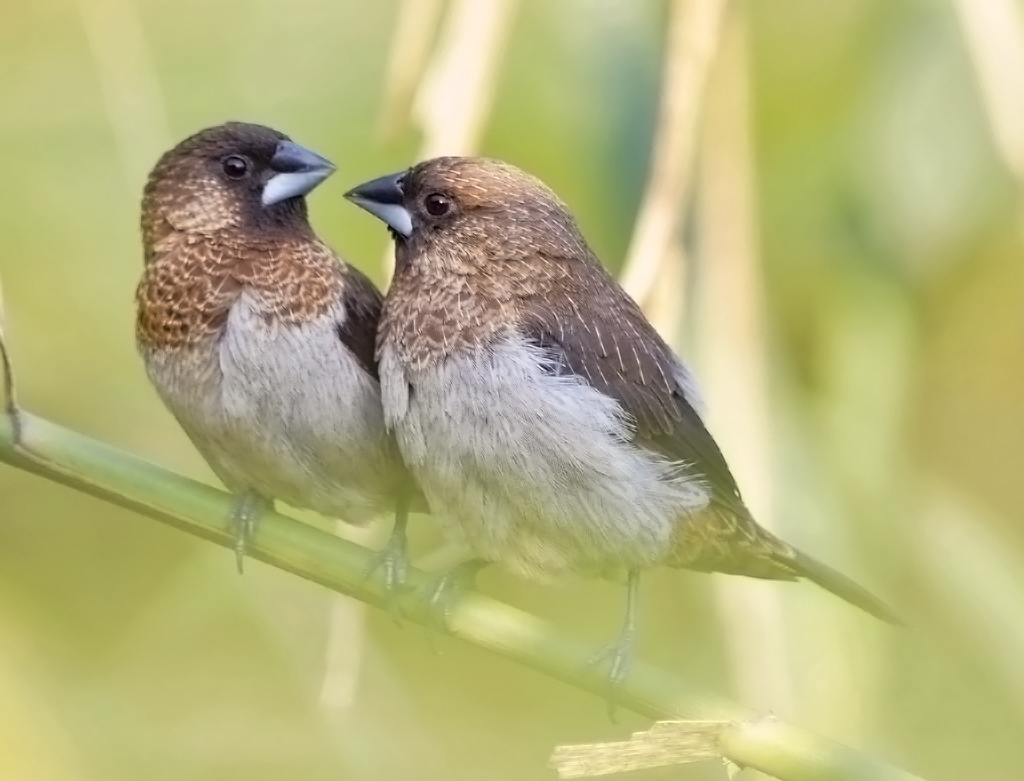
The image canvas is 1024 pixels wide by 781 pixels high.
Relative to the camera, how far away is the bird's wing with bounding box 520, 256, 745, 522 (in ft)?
3.83

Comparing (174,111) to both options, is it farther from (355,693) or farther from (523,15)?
(355,693)

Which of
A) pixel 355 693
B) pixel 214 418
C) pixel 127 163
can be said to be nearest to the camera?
pixel 214 418

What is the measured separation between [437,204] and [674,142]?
0.52 meters

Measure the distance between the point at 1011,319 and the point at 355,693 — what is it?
1.13 m

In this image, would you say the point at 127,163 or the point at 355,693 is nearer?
the point at 355,693

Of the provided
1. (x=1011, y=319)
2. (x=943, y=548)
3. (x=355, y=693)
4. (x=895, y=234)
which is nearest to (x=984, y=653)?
(x=943, y=548)

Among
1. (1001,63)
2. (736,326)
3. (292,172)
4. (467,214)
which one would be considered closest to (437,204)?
(467,214)

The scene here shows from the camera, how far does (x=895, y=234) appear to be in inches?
66.6

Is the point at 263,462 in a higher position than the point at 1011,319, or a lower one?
lower

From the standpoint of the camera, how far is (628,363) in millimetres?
1196

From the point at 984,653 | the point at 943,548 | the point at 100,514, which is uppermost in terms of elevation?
the point at 943,548

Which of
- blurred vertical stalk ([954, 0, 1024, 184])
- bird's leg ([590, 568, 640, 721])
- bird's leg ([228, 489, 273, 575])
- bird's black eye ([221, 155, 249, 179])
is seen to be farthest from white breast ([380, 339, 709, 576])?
blurred vertical stalk ([954, 0, 1024, 184])

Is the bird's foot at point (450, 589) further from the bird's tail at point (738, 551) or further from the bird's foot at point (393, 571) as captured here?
the bird's tail at point (738, 551)

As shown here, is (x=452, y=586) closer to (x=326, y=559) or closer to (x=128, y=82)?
(x=326, y=559)
